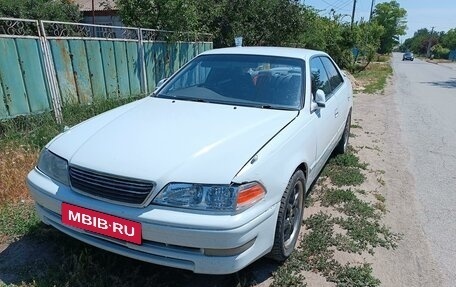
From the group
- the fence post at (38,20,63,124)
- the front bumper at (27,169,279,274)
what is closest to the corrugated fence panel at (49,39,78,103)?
the fence post at (38,20,63,124)

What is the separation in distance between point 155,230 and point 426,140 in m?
6.02

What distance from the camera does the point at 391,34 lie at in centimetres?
6344

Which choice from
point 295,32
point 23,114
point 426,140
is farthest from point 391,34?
point 23,114

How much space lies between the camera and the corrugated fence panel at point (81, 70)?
5.45m

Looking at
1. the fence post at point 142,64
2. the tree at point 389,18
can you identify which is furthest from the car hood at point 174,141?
the tree at point 389,18

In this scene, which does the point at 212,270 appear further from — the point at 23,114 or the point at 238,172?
the point at 23,114

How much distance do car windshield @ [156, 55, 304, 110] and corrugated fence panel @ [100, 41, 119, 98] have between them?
9.77ft

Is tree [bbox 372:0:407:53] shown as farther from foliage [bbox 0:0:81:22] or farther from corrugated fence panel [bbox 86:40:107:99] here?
corrugated fence panel [bbox 86:40:107:99]

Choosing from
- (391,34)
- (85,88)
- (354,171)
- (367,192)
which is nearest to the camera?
(367,192)

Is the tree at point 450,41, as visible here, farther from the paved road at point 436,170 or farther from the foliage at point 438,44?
the paved road at point 436,170

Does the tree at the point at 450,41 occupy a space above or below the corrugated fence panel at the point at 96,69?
below

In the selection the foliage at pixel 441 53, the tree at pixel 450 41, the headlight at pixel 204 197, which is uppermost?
the headlight at pixel 204 197

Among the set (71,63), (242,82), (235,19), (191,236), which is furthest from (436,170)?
(235,19)

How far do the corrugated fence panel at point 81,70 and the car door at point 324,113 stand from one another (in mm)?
3685
